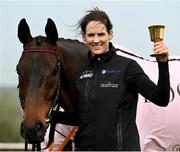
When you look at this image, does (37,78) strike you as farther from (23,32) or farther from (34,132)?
(23,32)

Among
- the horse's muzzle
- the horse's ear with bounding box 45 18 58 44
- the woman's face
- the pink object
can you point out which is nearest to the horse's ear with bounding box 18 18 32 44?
the horse's ear with bounding box 45 18 58 44

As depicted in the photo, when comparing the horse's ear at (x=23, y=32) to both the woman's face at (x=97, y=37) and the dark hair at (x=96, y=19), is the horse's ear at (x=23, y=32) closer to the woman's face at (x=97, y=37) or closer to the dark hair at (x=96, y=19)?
the dark hair at (x=96, y=19)

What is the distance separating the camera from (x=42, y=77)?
3.00 metres

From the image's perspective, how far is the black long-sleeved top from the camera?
108 inches

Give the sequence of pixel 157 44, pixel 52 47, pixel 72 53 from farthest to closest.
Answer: pixel 72 53 → pixel 52 47 → pixel 157 44

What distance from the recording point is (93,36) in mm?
2918

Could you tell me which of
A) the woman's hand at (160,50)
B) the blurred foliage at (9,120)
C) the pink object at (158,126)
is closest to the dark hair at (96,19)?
the woman's hand at (160,50)

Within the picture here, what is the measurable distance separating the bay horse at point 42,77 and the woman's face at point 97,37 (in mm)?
339

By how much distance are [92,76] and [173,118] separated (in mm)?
1442

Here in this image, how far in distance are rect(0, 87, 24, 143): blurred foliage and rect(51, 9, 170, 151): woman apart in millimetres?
5987

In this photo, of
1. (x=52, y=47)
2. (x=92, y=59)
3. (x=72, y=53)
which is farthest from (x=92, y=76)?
(x=72, y=53)

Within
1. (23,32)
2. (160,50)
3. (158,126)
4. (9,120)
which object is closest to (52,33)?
(23,32)

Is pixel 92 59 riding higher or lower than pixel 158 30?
lower

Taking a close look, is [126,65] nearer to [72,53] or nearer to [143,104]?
[72,53]
